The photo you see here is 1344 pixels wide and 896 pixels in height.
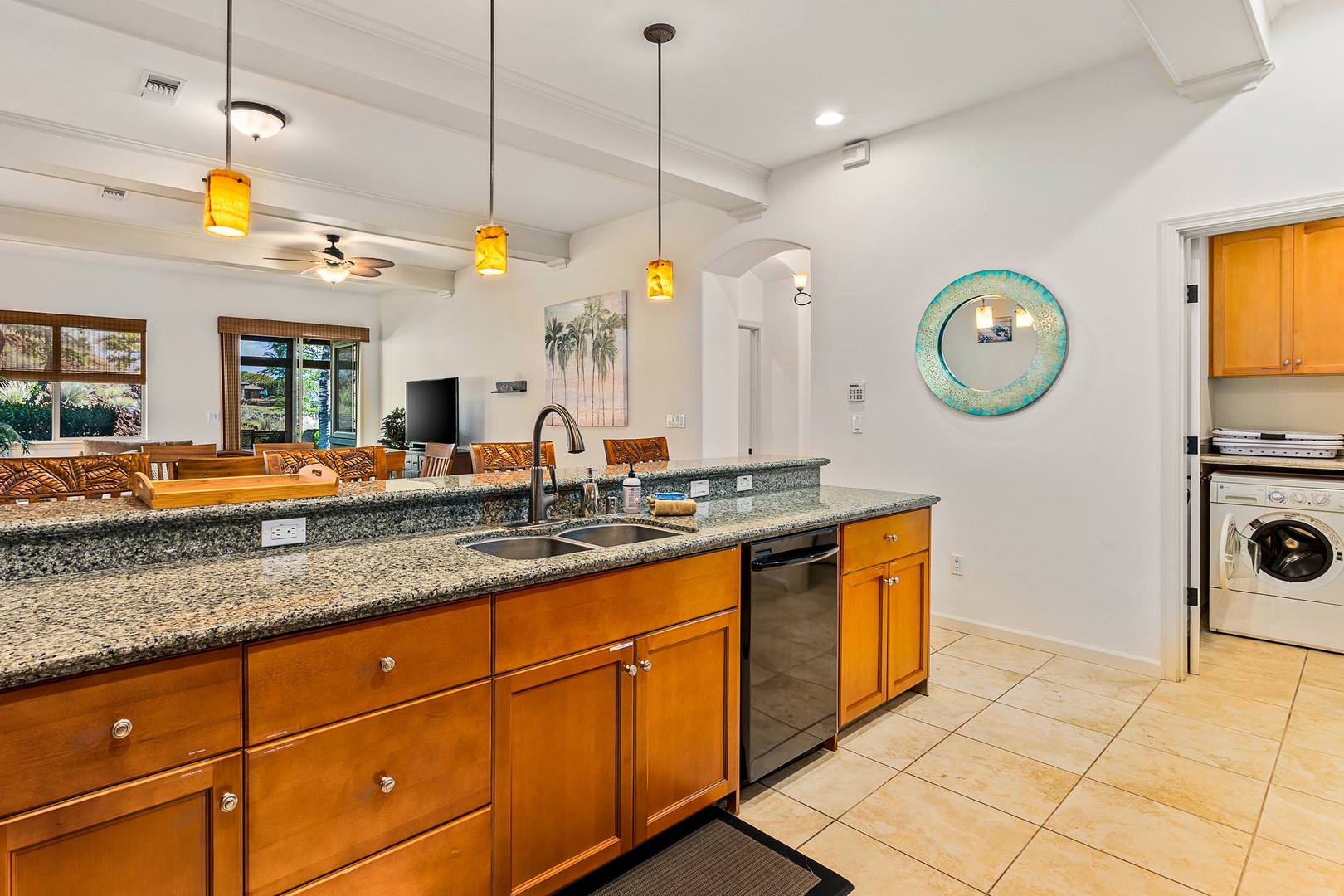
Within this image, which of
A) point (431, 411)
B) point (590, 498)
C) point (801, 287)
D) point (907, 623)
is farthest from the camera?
point (431, 411)

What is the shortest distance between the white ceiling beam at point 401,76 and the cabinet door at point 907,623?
8.56 feet

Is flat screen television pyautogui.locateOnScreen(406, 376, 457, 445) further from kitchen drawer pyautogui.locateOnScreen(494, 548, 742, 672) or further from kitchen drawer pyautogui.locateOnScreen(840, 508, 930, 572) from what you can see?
kitchen drawer pyautogui.locateOnScreen(494, 548, 742, 672)

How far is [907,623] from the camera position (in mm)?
2768

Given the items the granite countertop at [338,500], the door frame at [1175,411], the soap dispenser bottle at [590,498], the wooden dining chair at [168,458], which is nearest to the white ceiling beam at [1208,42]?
the door frame at [1175,411]

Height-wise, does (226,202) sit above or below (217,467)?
above

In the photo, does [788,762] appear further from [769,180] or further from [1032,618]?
[769,180]

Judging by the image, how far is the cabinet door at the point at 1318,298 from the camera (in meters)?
3.45

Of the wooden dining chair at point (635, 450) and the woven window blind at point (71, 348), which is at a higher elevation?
the woven window blind at point (71, 348)

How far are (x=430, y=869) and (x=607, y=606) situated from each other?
0.65 m

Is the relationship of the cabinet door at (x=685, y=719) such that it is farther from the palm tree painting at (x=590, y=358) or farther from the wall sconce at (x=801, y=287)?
the wall sconce at (x=801, y=287)

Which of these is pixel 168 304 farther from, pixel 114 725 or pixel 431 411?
pixel 114 725

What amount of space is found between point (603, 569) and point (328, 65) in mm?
2384

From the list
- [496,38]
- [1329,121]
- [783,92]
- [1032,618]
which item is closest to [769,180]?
[783,92]

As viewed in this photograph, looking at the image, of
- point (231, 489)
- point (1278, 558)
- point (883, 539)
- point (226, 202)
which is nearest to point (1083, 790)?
point (883, 539)
